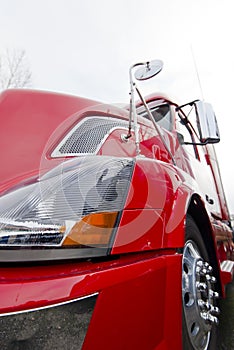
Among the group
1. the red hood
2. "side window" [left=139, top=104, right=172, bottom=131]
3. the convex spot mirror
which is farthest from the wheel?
"side window" [left=139, top=104, right=172, bottom=131]

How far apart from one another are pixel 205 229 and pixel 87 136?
0.81m

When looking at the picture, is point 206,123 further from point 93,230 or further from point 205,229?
point 93,230

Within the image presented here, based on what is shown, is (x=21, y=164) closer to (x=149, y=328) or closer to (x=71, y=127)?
(x=71, y=127)

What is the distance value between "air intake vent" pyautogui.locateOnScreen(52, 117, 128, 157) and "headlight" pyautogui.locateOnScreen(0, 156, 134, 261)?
18.0 inches

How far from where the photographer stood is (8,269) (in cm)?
86

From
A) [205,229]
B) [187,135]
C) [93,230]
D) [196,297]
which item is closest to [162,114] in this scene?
[187,135]

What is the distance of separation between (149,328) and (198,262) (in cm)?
57

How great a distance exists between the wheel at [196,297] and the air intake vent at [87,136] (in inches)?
23.6

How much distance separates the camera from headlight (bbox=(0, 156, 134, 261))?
2.91 feet

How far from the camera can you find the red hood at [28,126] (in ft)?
4.44

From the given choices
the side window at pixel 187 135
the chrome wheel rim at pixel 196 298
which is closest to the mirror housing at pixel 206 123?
the side window at pixel 187 135

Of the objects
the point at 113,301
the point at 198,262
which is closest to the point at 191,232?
the point at 198,262

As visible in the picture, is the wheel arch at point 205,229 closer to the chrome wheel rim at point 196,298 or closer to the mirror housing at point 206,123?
the chrome wheel rim at point 196,298

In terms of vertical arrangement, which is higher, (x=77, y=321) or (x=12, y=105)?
(x=12, y=105)
